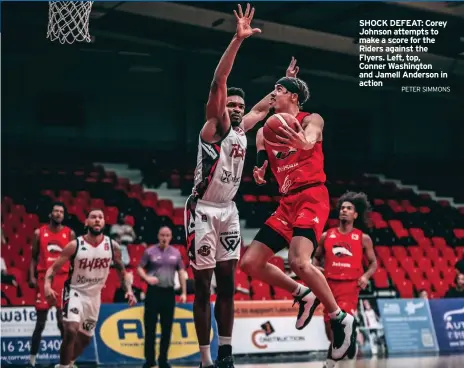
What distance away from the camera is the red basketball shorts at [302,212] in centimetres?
662

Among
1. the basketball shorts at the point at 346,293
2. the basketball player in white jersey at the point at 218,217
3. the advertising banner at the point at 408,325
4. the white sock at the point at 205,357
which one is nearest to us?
the white sock at the point at 205,357

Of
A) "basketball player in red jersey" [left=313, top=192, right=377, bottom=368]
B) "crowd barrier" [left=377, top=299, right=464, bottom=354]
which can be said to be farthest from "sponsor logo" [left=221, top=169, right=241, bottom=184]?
"crowd barrier" [left=377, top=299, right=464, bottom=354]

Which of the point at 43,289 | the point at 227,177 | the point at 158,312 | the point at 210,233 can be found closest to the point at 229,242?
the point at 210,233

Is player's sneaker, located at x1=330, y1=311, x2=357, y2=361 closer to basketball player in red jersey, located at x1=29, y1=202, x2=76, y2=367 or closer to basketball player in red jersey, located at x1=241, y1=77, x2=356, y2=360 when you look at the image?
basketball player in red jersey, located at x1=241, y1=77, x2=356, y2=360

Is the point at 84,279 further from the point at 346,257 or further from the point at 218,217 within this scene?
the point at 346,257

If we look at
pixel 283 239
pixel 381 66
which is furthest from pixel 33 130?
pixel 283 239

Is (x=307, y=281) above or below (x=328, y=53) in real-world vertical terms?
below

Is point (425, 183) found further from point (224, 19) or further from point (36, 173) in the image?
point (36, 173)

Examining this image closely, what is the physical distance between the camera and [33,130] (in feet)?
66.5

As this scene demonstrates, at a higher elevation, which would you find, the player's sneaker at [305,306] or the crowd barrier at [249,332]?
the player's sneaker at [305,306]

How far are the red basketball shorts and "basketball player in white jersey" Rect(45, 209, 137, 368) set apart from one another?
2298 mm

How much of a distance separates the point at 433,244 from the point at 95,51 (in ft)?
29.8

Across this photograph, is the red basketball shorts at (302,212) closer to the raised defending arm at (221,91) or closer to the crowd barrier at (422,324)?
the raised defending arm at (221,91)

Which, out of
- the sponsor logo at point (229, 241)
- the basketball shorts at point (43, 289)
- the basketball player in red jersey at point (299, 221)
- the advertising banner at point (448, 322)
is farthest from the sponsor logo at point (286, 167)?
the advertising banner at point (448, 322)
